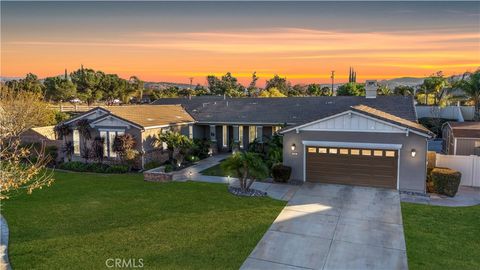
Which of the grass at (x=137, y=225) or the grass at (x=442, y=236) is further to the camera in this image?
the grass at (x=137, y=225)

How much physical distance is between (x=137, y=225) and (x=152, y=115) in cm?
1344

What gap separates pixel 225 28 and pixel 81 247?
16.0m

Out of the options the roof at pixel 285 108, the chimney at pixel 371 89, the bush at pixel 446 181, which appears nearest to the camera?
the bush at pixel 446 181

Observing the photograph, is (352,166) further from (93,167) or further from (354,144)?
(93,167)

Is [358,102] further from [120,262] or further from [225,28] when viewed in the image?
[120,262]

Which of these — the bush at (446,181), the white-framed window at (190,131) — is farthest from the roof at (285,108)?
the bush at (446,181)

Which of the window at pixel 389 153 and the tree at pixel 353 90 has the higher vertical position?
the tree at pixel 353 90

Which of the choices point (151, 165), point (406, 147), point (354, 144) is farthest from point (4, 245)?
point (406, 147)

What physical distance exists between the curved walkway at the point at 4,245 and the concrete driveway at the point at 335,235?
6.68 metres

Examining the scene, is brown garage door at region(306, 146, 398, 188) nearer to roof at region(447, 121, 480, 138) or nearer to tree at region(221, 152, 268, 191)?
tree at region(221, 152, 268, 191)

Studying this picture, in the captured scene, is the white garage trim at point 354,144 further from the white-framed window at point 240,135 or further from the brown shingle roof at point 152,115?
the brown shingle roof at point 152,115

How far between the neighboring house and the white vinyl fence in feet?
54.5

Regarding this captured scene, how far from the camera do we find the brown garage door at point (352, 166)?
1627 centimetres

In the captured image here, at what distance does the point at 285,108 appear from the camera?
26141 millimetres
